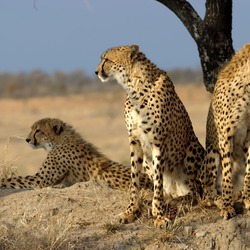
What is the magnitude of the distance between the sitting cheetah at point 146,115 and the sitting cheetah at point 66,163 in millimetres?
937

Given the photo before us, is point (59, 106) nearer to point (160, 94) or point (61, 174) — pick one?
point (61, 174)

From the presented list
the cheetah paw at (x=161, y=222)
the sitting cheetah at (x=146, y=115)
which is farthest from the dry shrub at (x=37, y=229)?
the cheetah paw at (x=161, y=222)

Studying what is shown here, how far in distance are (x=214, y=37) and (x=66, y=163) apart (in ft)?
5.83

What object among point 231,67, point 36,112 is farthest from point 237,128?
point 36,112

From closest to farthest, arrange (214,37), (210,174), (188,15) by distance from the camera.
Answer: (210,174)
(214,37)
(188,15)

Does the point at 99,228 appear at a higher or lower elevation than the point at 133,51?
lower

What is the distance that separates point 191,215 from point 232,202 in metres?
0.31

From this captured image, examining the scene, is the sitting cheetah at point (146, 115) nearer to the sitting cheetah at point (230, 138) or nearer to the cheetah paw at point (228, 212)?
the sitting cheetah at point (230, 138)

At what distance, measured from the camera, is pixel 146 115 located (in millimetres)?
6453

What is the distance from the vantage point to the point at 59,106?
27.5 metres

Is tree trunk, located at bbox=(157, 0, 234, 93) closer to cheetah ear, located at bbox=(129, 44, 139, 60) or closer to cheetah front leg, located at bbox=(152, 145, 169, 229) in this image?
cheetah ear, located at bbox=(129, 44, 139, 60)

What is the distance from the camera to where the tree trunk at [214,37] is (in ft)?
25.8

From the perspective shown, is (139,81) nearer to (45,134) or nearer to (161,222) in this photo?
(161,222)

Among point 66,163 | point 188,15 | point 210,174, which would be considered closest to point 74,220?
point 210,174
